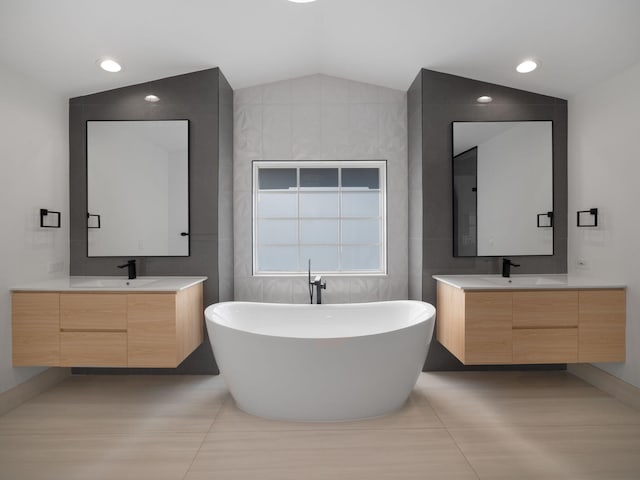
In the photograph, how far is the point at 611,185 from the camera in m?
2.81

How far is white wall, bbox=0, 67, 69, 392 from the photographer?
256 centimetres

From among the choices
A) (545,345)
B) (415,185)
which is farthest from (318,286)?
(545,345)

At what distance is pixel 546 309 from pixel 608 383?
777 mm

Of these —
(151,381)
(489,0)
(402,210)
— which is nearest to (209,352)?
(151,381)

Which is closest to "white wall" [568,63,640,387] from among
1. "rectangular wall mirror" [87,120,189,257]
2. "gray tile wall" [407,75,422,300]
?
"gray tile wall" [407,75,422,300]

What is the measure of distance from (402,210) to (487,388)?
1.61 meters

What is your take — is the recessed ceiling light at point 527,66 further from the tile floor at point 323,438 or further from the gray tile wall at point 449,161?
the tile floor at point 323,438

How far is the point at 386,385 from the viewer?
2.42 metres

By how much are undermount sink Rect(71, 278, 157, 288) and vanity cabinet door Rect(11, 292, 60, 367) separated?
0.20 m

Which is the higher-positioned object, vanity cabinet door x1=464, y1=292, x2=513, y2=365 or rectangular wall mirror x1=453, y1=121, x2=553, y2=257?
rectangular wall mirror x1=453, y1=121, x2=553, y2=257

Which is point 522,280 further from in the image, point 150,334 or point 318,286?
point 150,334

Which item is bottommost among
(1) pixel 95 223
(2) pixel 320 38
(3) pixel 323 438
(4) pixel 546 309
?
(3) pixel 323 438

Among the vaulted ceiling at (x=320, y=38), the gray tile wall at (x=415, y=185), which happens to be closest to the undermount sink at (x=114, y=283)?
the vaulted ceiling at (x=320, y=38)

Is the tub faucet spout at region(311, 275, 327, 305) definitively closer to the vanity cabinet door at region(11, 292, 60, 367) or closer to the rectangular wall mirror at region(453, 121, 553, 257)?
the rectangular wall mirror at region(453, 121, 553, 257)
